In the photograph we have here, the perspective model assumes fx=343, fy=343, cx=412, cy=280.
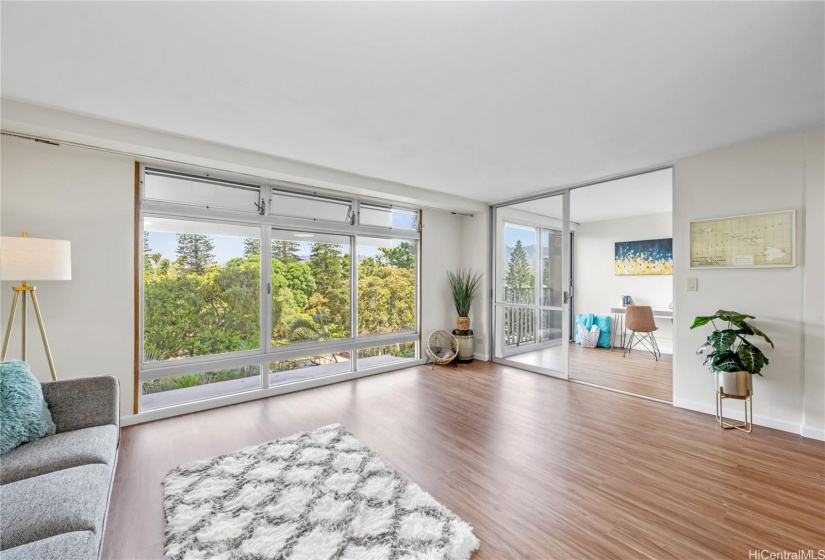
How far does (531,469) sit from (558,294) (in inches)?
113

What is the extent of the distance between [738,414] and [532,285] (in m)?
2.60

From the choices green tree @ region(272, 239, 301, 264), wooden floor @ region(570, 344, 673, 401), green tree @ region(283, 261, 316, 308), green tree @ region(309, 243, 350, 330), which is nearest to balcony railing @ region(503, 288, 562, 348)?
wooden floor @ region(570, 344, 673, 401)

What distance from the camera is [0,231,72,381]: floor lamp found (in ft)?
7.22

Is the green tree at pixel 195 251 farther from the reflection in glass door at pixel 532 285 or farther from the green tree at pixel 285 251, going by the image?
the reflection in glass door at pixel 532 285

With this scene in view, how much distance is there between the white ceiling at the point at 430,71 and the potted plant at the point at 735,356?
1632 mm

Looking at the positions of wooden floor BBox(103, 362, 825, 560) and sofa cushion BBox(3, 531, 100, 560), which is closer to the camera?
sofa cushion BBox(3, 531, 100, 560)

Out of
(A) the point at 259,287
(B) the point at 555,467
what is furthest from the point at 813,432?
(A) the point at 259,287

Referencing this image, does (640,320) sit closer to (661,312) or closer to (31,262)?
(661,312)

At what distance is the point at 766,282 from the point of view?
3039 millimetres

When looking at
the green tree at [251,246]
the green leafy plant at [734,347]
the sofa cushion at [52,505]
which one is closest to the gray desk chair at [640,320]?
the green leafy plant at [734,347]

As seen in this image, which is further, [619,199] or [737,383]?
[619,199]

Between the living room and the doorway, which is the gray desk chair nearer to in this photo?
the doorway

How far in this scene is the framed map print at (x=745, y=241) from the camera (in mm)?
2941

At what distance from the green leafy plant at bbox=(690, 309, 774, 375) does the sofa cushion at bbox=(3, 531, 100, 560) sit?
415cm
